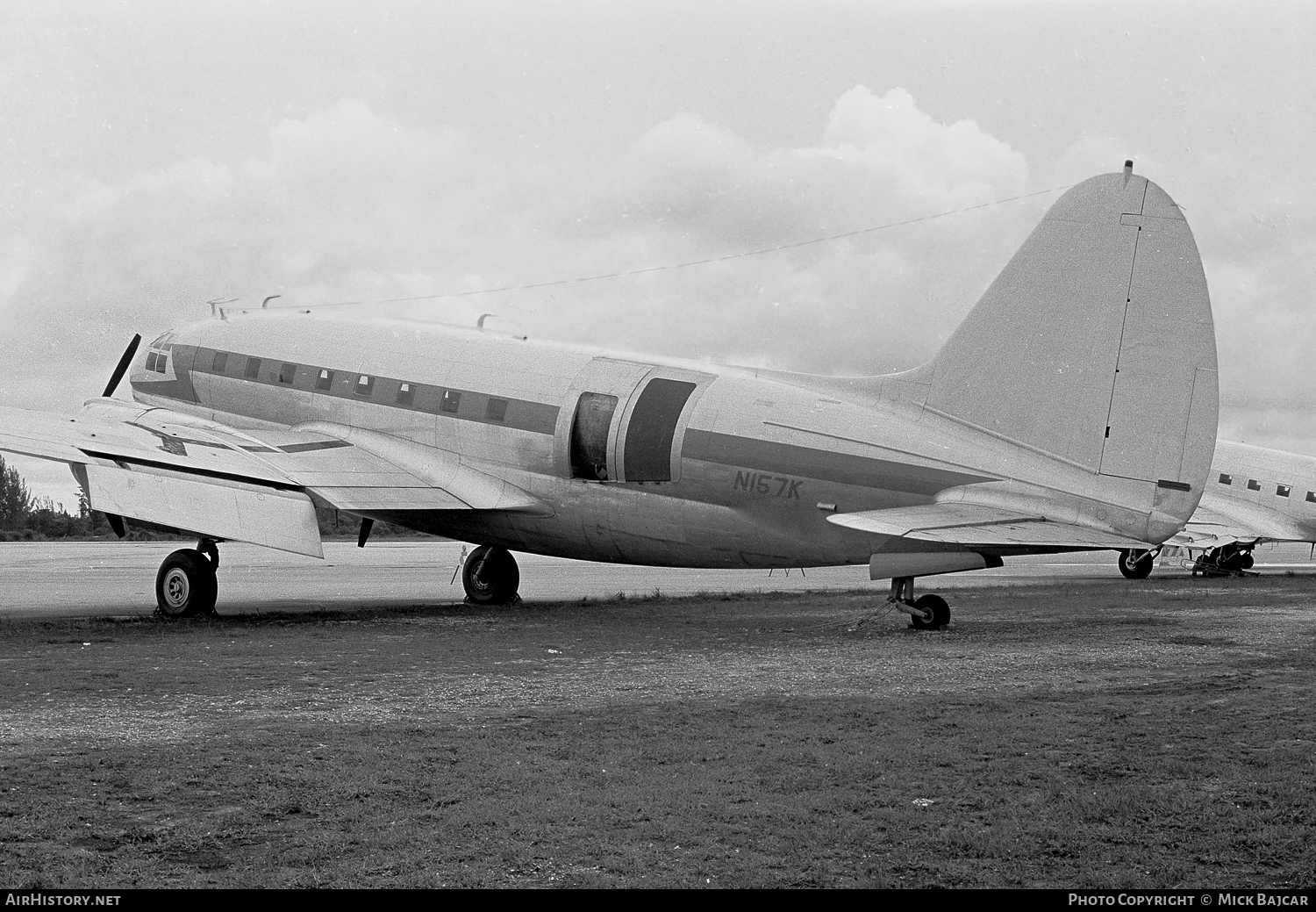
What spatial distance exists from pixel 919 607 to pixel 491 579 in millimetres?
9591

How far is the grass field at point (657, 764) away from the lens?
618 centimetres

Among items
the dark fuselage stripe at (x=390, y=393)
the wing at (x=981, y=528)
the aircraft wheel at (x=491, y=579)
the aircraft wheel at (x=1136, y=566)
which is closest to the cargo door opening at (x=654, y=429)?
the dark fuselage stripe at (x=390, y=393)

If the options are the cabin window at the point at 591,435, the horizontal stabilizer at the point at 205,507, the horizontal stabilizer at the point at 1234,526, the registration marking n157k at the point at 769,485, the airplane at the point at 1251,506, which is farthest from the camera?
the airplane at the point at 1251,506

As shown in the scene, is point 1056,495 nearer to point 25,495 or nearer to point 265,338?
point 265,338

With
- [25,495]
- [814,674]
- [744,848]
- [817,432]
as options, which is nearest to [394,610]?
[817,432]

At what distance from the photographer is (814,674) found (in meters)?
13.1

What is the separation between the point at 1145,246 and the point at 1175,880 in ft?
41.6

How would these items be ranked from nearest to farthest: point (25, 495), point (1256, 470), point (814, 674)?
point (814, 674), point (1256, 470), point (25, 495)

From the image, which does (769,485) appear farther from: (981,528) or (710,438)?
(981,528)

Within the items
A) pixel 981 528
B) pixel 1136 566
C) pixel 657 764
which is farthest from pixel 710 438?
pixel 1136 566

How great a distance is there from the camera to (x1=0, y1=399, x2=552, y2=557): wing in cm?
1928

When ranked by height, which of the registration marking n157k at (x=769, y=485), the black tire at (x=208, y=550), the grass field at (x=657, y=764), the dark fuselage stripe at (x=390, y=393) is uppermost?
the dark fuselage stripe at (x=390, y=393)

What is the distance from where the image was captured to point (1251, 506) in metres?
41.2

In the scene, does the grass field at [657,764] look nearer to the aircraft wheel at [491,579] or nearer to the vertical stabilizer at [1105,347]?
the vertical stabilizer at [1105,347]
